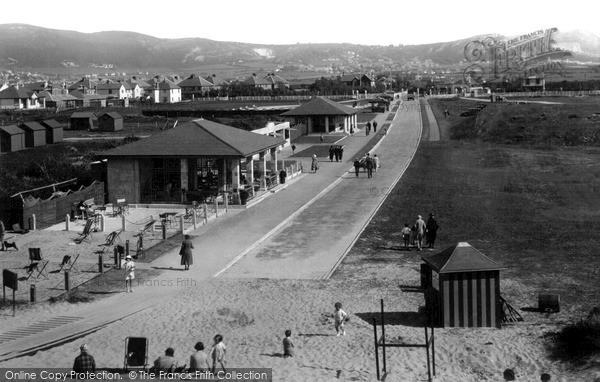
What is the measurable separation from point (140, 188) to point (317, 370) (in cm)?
2131

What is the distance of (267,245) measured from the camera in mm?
26500

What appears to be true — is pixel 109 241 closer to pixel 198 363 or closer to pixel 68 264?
pixel 68 264

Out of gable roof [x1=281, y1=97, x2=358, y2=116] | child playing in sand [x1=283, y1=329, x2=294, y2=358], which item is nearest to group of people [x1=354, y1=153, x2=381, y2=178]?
gable roof [x1=281, y1=97, x2=358, y2=116]

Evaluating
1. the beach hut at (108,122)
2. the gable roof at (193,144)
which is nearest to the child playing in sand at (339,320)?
the gable roof at (193,144)

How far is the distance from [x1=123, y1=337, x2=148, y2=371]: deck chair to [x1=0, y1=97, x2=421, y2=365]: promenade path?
2.65 meters

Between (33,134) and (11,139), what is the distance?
10.7ft

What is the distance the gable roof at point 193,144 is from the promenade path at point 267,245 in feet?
8.89

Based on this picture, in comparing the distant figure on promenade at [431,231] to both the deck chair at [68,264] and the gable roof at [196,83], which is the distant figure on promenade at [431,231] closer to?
the deck chair at [68,264]

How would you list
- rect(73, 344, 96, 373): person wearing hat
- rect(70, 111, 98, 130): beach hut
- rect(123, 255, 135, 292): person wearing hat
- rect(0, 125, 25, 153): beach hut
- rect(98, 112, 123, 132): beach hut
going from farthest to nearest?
rect(70, 111, 98, 130): beach hut, rect(98, 112, 123, 132): beach hut, rect(0, 125, 25, 153): beach hut, rect(123, 255, 135, 292): person wearing hat, rect(73, 344, 96, 373): person wearing hat

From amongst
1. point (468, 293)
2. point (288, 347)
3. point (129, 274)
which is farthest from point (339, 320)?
→ point (129, 274)

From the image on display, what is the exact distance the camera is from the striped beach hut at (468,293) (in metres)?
17.6

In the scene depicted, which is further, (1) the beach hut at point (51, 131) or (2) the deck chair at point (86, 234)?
(1) the beach hut at point (51, 131)

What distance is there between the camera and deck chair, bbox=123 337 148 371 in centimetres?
1481

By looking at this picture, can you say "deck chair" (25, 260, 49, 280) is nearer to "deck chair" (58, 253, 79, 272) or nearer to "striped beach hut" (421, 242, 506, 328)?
"deck chair" (58, 253, 79, 272)
